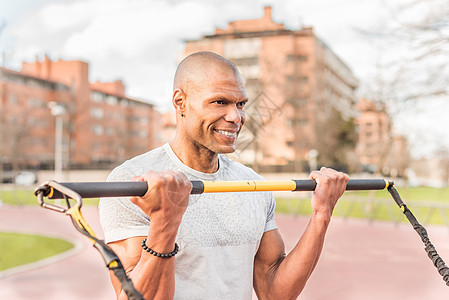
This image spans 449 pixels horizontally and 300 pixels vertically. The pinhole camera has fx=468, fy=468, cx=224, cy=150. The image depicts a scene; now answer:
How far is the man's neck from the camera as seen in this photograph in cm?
175

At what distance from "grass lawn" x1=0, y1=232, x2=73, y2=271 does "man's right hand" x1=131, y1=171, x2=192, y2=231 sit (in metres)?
7.69

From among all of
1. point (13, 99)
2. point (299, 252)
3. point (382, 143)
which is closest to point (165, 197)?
point (299, 252)

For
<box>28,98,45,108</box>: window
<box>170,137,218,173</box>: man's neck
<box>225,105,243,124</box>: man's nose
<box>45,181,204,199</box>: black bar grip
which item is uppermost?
<box>28,98,45,108</box>: window

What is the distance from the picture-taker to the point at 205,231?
5.41 ft

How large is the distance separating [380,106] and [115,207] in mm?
16851

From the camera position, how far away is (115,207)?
61.4 inches

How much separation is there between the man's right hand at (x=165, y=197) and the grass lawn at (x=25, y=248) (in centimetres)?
769

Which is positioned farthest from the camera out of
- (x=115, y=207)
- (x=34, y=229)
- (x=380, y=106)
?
(x=380, y=106)

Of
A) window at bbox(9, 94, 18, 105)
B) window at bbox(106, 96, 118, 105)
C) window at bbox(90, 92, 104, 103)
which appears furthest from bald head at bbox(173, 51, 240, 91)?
window at bbox(106, 96, 118, 105)

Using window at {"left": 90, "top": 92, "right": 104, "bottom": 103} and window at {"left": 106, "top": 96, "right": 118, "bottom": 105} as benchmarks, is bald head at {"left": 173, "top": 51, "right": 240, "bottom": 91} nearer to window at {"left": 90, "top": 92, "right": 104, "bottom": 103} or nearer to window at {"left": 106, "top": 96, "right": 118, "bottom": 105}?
window at {"left": 90, "top": 92, "right": 104, "bottom": 103}

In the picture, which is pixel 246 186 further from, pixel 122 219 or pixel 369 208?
pixel 369 208

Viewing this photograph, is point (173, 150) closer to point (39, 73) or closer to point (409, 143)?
point (409, 143)

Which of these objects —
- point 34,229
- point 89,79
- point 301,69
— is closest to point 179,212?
point 34,229

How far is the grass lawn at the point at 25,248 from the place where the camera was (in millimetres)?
8744
